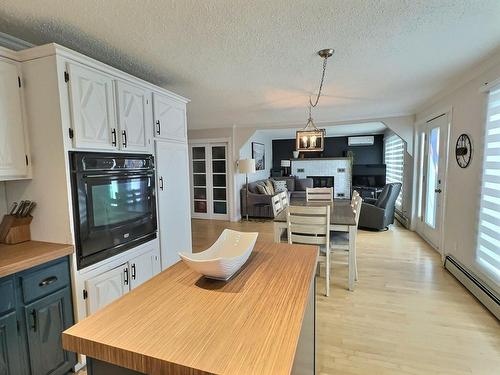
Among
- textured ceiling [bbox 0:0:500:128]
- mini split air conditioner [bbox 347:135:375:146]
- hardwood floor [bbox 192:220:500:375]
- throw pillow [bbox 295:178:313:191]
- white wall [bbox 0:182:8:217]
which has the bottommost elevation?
hardwood floor [bbox 192:220:500:375]

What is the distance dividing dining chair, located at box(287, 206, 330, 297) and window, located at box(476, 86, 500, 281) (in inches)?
56.6

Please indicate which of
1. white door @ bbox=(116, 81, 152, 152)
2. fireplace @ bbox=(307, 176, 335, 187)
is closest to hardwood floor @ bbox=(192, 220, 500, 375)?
white door @ bbox=(116, 81, 152, 152)

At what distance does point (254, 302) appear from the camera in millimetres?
995

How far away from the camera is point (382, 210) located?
500 cm

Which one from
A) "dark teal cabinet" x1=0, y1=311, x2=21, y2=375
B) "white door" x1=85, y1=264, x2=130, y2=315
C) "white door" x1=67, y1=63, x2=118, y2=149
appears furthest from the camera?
"white door" x1=85, y1=264, x2=130, y2=315

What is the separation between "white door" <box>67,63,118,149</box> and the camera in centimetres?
176

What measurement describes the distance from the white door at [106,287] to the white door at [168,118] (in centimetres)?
124

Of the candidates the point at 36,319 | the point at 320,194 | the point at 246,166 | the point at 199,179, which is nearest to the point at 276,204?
the point at 320,194

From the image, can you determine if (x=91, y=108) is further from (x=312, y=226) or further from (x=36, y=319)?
(x=312, y=226)

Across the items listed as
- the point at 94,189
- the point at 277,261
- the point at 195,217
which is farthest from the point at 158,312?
the point at 195,217

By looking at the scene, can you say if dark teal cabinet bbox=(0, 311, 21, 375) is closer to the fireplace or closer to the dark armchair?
the dark armchair

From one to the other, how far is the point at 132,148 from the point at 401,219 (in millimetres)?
5641

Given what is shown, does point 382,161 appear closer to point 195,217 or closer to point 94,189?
point 195,217

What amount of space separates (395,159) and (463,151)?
410cm
